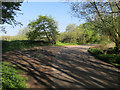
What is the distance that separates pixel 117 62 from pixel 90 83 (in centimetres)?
311

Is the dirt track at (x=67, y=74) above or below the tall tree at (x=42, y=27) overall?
below

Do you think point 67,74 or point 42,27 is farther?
point 42,27

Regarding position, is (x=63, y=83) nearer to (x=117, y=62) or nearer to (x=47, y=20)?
(x=117, y=62)

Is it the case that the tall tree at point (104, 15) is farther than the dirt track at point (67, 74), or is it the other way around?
the tall tree at point (104, 15)

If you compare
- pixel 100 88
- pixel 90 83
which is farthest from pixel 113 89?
pixel 90 83

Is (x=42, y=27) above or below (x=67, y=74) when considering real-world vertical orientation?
above

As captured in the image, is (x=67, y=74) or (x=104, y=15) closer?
(x=67, y=74)

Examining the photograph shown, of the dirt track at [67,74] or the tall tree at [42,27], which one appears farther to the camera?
the tall tree at [42,27]

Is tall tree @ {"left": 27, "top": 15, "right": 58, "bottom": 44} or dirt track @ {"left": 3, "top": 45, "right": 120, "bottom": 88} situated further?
tall tree @ {"left": 27, "top": 15, "right": 58, "bottom": 44}

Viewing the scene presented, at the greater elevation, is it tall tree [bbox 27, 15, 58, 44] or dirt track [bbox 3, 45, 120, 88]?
tall tree [bbox 27, 15, 58, 44]

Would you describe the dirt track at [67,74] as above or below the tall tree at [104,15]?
below

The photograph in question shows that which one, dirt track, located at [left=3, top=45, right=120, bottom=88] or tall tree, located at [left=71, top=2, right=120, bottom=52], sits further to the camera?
tall tree, located at [left=71, top=2, right=120, bottom=52]

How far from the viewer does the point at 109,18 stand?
492 cm

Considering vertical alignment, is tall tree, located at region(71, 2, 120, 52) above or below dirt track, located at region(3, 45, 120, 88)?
above
